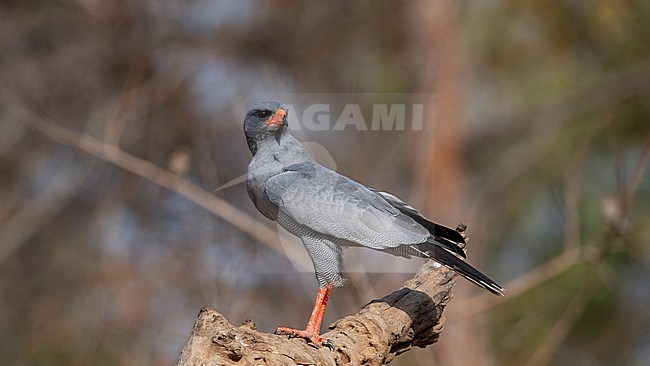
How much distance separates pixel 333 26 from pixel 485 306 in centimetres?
555

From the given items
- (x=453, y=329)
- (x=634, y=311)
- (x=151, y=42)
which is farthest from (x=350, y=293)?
(x=634, y=311)

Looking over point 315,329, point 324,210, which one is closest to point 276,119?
point 324,210

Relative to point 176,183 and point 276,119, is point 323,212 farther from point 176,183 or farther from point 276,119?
point 176,183

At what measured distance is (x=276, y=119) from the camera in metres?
4.45

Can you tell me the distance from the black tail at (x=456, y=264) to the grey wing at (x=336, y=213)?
2.1 inches

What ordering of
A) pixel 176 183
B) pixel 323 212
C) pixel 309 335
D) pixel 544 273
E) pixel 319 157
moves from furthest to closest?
1. pixel 544 273
2. pixel 176 183
3. pixel 319 157
4. pixel 323 212
5. pixel 309 335

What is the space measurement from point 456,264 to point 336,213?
2.05 feet

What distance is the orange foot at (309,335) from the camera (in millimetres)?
4168

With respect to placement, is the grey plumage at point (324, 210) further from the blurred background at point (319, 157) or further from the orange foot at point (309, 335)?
the blurred background at point (319, 157)

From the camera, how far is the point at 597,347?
39.7ft

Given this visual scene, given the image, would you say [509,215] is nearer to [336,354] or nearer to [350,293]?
[350,293]

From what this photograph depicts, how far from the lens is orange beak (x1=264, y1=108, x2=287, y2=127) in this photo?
175 inches

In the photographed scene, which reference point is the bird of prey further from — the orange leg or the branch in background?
the branch in background

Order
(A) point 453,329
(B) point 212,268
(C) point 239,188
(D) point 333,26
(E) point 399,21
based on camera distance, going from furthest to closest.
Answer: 1. (D) point 333,26
2. (E) point 399,21
3. (C) point 239,188
4. (A) point 453,329
5. (B) point 212,268
